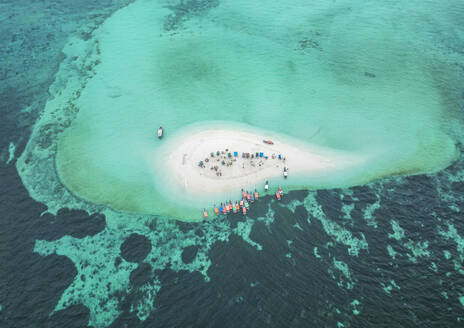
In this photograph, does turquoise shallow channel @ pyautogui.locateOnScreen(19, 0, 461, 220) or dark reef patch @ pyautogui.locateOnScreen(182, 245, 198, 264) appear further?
turquoise shallow channel @ pyautogui.locateOnScreen(19, 0, 461, 220)

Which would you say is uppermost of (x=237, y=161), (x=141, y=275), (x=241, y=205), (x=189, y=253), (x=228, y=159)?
(x=228, y=159)

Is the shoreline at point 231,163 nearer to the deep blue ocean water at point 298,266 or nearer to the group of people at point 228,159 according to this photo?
the group of people at point 228,159

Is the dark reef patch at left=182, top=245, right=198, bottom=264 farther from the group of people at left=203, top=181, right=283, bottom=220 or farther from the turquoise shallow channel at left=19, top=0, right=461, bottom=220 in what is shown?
the turquoise shallow channel at left=19, top=0, right=461, bottom=220

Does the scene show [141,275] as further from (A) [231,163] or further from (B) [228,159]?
(B) [228,159]

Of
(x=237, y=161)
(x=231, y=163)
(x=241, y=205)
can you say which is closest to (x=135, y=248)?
(x=241, y=205)

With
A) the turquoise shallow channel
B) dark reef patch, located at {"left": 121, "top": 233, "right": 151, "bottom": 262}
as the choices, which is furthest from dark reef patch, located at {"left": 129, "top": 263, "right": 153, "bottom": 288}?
the turquoise shallow channel

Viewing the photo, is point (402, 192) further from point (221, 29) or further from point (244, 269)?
point (221, 29)

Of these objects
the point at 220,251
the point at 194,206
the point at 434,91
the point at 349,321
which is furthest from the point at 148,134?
the point at 434,91
